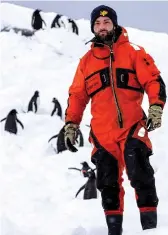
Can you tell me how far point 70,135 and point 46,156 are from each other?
7911mm

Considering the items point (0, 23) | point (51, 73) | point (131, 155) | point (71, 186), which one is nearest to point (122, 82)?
point (131, 155)

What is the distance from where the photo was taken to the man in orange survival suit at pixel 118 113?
3375 millimetres

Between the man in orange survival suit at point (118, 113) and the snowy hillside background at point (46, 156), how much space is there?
23cm

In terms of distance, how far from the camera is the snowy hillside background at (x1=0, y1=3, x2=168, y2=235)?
4613 millimetres

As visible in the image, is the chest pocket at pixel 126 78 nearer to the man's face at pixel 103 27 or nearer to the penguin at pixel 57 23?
the man's face at pixel 103 27

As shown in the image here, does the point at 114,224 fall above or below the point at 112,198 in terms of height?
below

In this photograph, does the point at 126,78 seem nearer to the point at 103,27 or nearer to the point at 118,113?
the point at 118,113

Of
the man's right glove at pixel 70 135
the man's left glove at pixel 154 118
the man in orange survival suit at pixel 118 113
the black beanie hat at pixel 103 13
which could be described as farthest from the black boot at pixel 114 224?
the black beanie hat at pixel 103 13

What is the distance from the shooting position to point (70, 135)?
3650mm

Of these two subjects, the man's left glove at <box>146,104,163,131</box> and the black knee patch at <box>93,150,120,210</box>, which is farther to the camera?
the black knee patch at <box>93,150,120,210</box>

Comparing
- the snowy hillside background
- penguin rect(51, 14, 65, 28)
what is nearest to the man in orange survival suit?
the snowy hillside background

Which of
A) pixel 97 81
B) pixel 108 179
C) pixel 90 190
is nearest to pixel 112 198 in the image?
pixel 108 179

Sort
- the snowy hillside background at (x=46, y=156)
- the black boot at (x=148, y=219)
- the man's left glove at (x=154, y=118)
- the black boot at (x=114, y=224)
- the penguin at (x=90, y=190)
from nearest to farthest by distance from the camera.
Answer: the man's left glove at (x=154, y=118), the black boot at (x=148, y=219), the black boot at (x=114, y=224), the snowy hillside background at (x=46, y=156), the penguin at (x=90, y=190)

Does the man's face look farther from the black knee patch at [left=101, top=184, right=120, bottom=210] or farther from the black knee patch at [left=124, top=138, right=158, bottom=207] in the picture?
the black knee patch at [left=101, top=184, right=120, bottom=210]
